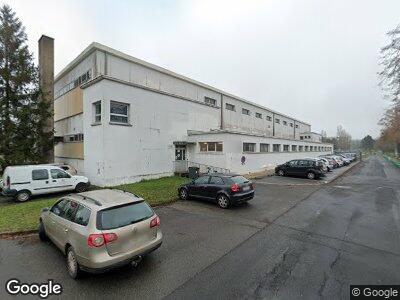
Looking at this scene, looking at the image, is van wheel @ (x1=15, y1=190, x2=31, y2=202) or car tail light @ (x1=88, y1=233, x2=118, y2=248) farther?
van wheel @ (x1=15, y1=190, x2=31, y2=202)

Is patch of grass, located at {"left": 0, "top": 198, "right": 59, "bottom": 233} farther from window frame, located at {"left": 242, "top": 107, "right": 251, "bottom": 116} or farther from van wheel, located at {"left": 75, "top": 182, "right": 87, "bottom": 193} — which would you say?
window frame, located at {"left": 242, "top": 107, "right": 251, "bottom": 116}

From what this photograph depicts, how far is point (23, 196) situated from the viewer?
12930 millimetres

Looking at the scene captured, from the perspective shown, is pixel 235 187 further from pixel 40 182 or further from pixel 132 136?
pixel 40 182

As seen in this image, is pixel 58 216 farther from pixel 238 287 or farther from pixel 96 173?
pixel 96 173

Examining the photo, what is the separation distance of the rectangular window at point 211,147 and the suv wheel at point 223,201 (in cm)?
1074

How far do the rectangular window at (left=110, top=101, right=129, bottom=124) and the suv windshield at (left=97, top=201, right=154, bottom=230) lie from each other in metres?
12.8

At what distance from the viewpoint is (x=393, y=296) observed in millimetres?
4129

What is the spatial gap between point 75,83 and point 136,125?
313 inches

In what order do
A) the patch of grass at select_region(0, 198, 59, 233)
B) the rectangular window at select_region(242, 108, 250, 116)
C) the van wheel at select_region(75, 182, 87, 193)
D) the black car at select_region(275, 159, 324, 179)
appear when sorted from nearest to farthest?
the patch of grass at select_region(0, 198, 59, 233)
the van wheel at select_region(75, 182, 87, 193)
the black car at select_region(275, 159, 324, 179)
the rectangular window at select_region(242, 108, 250, 116)

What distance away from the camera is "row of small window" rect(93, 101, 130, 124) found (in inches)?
665

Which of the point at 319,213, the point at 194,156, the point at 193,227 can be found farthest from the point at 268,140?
the point at 193,227

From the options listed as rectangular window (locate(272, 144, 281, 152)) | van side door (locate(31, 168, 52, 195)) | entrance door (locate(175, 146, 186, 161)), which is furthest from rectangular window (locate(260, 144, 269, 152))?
van side door (locate(31, 168, 52, 195))

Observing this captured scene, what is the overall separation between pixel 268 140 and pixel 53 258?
972 inches
